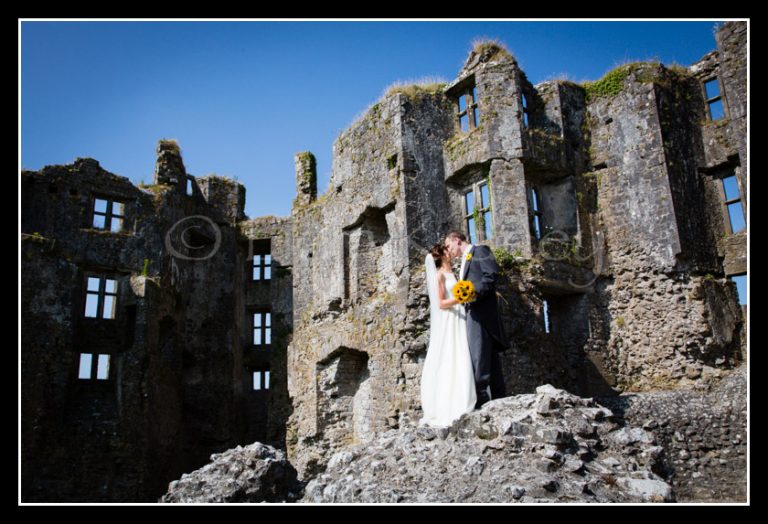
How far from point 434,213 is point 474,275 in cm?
900

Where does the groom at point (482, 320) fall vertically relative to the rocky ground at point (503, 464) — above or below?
above

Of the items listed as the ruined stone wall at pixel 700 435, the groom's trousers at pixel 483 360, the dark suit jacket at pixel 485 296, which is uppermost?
the dark suit jacket at pixel 485 296

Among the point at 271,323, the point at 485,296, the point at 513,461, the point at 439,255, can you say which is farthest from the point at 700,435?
the point at 271,323

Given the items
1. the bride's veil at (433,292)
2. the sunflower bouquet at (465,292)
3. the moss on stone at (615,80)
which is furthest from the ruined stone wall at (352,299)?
the sunflower bouquet at (465,292)

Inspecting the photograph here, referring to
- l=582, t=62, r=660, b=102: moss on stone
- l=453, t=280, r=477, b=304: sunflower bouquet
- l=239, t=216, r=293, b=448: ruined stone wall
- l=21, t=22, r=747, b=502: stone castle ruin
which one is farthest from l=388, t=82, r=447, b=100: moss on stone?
l=453, t=280, r=477, b=304: sunflower bouquet

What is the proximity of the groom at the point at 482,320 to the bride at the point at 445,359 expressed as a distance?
0.42 feet

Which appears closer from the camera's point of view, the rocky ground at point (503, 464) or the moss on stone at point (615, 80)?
the rocky ground at point (503, 464)

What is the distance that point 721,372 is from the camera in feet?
51.5

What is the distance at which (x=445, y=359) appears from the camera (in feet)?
31.7

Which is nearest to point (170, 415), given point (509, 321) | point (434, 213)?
point (434, 213)

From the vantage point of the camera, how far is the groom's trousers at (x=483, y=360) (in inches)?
373

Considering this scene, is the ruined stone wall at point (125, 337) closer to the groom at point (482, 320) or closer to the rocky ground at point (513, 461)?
the rocky ground at point (513, 461)

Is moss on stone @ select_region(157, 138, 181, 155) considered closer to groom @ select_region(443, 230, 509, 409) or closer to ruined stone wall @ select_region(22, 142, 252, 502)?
ruined stone wall @ select_region(22, 142, 252, 502)

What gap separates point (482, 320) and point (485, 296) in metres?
0.33
